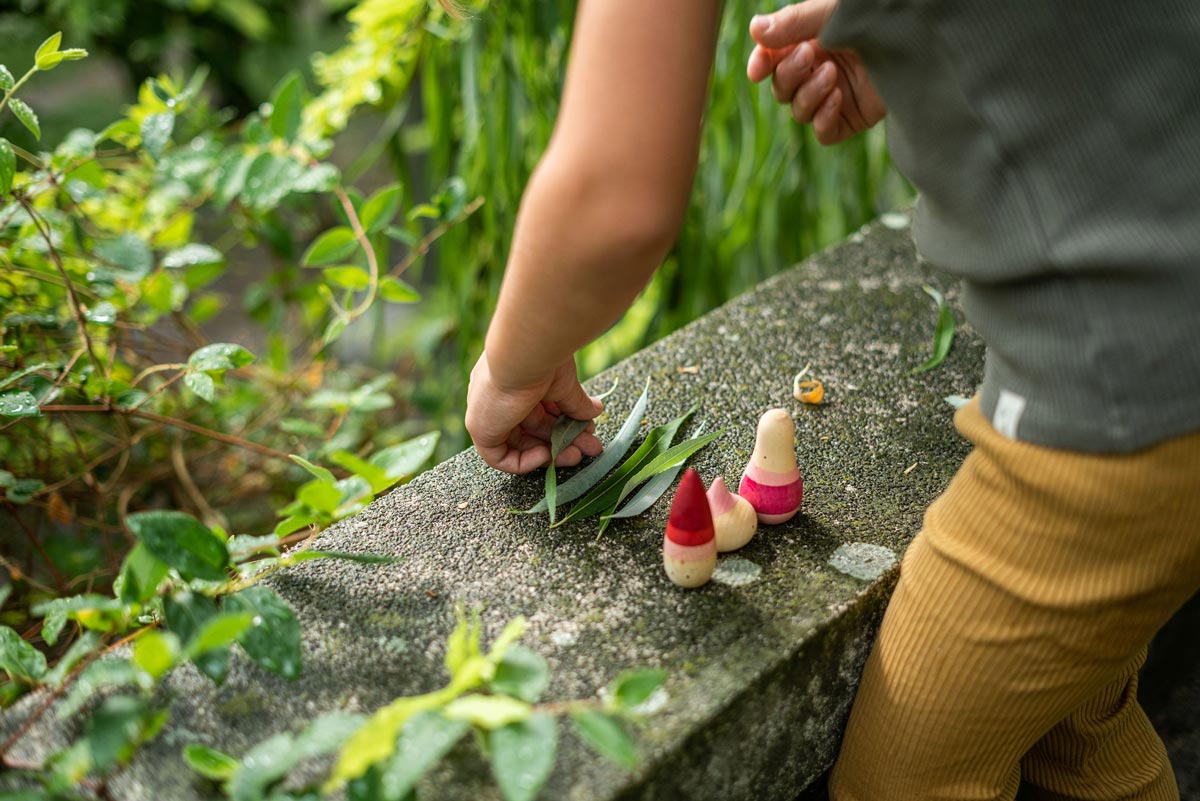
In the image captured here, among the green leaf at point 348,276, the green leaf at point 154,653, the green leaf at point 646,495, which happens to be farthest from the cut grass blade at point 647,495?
the green leaf at point 348,276

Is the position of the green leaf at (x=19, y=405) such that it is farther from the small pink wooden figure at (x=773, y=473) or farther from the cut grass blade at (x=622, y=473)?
the small pink wooden figure at (x=773, y=473)

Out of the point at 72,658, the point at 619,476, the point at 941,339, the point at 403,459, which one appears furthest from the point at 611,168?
the point at 941,339

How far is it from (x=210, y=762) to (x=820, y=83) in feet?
2.72

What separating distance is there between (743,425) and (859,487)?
5.7 inches

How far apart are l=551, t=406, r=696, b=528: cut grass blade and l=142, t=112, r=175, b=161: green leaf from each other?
2.17ft

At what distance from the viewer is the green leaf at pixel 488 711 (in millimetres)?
588

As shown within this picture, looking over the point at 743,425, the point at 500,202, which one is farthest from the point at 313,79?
the point at 743,425

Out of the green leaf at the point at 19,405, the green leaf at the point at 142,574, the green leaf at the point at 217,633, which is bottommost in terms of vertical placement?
the green leaf at the point at 142,574

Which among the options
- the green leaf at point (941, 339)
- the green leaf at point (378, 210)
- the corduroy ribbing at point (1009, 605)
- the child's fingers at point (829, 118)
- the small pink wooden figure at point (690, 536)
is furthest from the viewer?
the green leaf at point (378, 210)

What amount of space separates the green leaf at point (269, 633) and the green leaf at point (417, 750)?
15cm

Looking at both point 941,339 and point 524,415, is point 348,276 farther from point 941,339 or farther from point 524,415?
point 941,339

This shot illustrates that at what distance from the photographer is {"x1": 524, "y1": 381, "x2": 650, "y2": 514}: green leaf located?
0.94m

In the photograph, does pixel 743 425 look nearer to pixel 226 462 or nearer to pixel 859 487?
pixel 859 487

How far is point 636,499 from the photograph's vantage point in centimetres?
94
